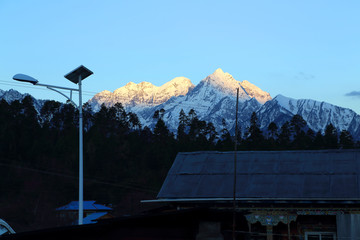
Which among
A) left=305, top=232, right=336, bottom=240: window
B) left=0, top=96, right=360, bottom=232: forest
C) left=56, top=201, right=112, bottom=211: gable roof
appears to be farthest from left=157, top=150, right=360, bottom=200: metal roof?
left=0, top=96, right=360, bottom=232: forest

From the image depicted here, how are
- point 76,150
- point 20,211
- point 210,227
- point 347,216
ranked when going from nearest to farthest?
point 210,227, point 347,216, point 20,211, point 76,150

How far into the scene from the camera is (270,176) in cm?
2266

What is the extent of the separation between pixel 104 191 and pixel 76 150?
450 inches

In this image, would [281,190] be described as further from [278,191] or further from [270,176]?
[270,176]

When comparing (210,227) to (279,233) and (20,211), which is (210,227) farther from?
(20,211)

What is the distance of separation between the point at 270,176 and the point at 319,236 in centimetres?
357

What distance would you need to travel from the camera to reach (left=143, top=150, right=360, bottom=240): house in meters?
20.4

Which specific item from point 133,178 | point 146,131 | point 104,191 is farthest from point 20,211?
point 146,131

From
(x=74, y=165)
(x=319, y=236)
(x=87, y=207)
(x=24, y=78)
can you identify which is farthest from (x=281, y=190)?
(x=74, y=165)

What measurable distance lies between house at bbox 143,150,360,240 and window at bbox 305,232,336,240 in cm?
2

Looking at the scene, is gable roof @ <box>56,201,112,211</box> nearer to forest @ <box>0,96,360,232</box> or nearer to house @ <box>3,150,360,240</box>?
Result: forest @ <box>0,96,360,232</box>

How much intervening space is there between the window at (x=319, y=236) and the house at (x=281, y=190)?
0.02 m

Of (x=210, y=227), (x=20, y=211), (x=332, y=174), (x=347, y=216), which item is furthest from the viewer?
(x=20, y=211)

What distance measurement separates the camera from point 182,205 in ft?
74.5
